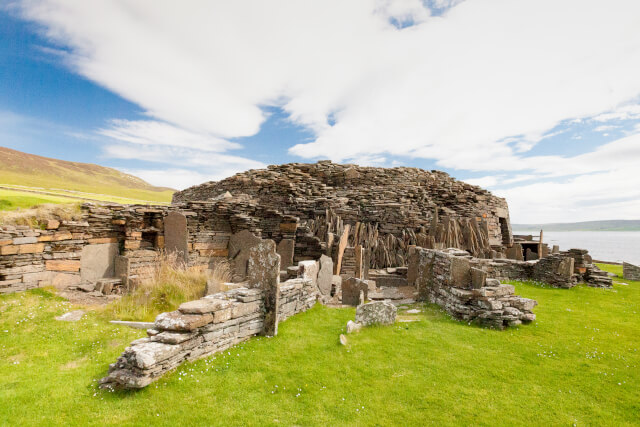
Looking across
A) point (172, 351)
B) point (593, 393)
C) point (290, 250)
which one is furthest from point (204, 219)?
point (593, 393)

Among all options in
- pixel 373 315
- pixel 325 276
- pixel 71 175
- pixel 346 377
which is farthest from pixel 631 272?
pixel 71 175

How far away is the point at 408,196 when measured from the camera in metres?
17.0

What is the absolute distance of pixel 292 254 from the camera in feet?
42.0

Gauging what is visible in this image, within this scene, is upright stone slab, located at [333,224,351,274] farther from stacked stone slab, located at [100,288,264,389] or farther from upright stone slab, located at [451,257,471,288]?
stacked stone slab, located at [100,288,264,389]

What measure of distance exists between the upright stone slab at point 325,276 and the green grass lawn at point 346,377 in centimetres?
253

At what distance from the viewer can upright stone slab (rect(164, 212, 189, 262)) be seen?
38.3 feet

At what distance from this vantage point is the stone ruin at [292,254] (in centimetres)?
570

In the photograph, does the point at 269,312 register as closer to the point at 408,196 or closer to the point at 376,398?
the point at 376,398

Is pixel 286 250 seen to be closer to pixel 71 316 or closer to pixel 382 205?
pixel 382 205

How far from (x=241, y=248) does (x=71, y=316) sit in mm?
6815

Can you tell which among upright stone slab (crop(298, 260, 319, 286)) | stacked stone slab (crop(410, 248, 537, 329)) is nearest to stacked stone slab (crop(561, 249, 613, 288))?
stacked stone slab (crop(410, 248, 537, 329))

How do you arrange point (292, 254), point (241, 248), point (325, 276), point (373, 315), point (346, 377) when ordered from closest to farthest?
point (346, 377)
point (373, 315)
point (325, 276)
point (292, 254)
point (241, 248)

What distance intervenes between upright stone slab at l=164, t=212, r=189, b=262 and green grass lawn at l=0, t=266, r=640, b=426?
4877 mm

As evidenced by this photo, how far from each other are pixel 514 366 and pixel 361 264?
288 inches
